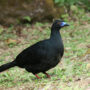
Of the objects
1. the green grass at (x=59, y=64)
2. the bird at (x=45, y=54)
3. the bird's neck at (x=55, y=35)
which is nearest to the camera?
the green grass at (x=59, y=64)

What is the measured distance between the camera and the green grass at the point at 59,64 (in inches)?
220

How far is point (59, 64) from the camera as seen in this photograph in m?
8.03

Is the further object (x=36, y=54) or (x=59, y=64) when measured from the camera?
(x=59, y=64)

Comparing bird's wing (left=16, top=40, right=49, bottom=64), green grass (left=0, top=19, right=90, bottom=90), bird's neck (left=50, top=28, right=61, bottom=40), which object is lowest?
green grass (left=0, top=19, right=90, bottom=90)

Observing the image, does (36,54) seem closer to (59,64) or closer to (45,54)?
(45,54)

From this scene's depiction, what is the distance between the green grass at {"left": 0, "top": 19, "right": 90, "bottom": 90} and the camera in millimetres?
5587

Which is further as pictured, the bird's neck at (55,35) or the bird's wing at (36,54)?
the bird's neck at (55,35)

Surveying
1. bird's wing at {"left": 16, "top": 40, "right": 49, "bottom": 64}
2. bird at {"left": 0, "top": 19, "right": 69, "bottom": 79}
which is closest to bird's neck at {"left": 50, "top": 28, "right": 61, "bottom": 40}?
bird at {"left": 0, "top": 19, "right": 69, "bottom": 79}

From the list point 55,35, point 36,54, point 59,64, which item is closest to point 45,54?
point 36,54

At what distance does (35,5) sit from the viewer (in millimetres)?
14141

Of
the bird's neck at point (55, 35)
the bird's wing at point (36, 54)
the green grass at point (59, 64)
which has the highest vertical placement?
the bird's neck at point (55, 35)

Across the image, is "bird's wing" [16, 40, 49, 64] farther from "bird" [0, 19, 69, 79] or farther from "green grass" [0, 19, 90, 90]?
"green grass" [0, 19, 90, 90]

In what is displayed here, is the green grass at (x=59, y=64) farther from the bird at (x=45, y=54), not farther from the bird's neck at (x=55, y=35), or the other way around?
the bird's neck at (x=55, y=35)

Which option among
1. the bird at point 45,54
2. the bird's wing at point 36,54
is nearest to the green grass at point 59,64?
the bird at point 45,54
